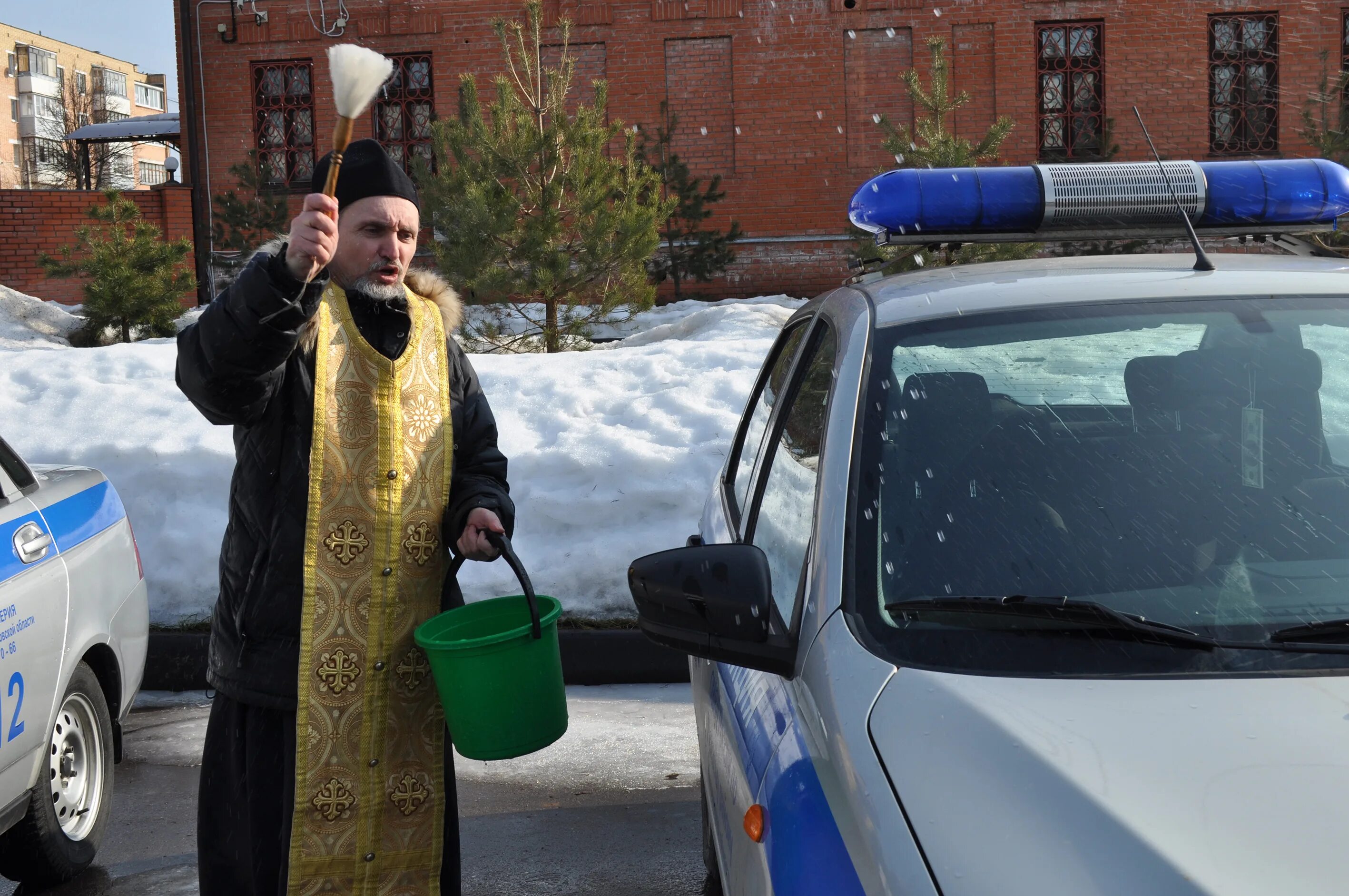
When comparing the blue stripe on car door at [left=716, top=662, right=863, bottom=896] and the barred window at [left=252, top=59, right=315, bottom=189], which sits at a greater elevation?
the barred window at [left=252, top=59, right=315, bottom=189]

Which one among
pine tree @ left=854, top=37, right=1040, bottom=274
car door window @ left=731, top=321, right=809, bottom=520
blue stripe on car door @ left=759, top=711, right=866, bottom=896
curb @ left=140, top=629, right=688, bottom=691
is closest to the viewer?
blue stripe on car door @ left=759, top=711, right=866, bottom=896

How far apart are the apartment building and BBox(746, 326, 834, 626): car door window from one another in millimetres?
57381

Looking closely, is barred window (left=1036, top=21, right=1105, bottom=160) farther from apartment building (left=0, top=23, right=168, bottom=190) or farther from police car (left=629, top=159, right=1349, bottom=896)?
apartment building (left=0, top=23, right=168, bottom=190)

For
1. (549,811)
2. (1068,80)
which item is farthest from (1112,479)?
(1068,80)

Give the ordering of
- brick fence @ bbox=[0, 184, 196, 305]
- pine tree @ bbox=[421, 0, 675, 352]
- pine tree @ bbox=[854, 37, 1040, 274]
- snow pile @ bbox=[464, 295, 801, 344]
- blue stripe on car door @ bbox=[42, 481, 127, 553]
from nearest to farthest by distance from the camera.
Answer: blue stripe on car door @ bbox=[42, 481, 127, 553] < pine tree @ bbox=[421, 0, 675, 352] < snow pile @ bbox=[464, 295, 801, 344] < pine tree @ bbox=[854, 37, 1040, 274] < brick fence @ bbox=[0, 184, 196, 305]

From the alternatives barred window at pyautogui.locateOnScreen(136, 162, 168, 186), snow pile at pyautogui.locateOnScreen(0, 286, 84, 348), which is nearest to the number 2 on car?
snow pile at pyautogui.locateOnScreen(0, 286, 84, 348)

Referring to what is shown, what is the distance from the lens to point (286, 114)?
19719 mm

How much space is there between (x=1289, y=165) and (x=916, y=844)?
7.48 ft

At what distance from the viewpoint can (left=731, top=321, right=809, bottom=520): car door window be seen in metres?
2.98

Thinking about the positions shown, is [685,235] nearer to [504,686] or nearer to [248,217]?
[248,217]

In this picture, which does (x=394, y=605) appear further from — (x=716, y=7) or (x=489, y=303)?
(x=716, y=7)

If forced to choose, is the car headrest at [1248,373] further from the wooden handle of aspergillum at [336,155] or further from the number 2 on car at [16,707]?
the number 2 on car at [16,707]

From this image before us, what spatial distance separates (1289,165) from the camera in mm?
2965

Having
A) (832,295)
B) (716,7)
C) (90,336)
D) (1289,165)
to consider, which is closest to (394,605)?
(832,295)
